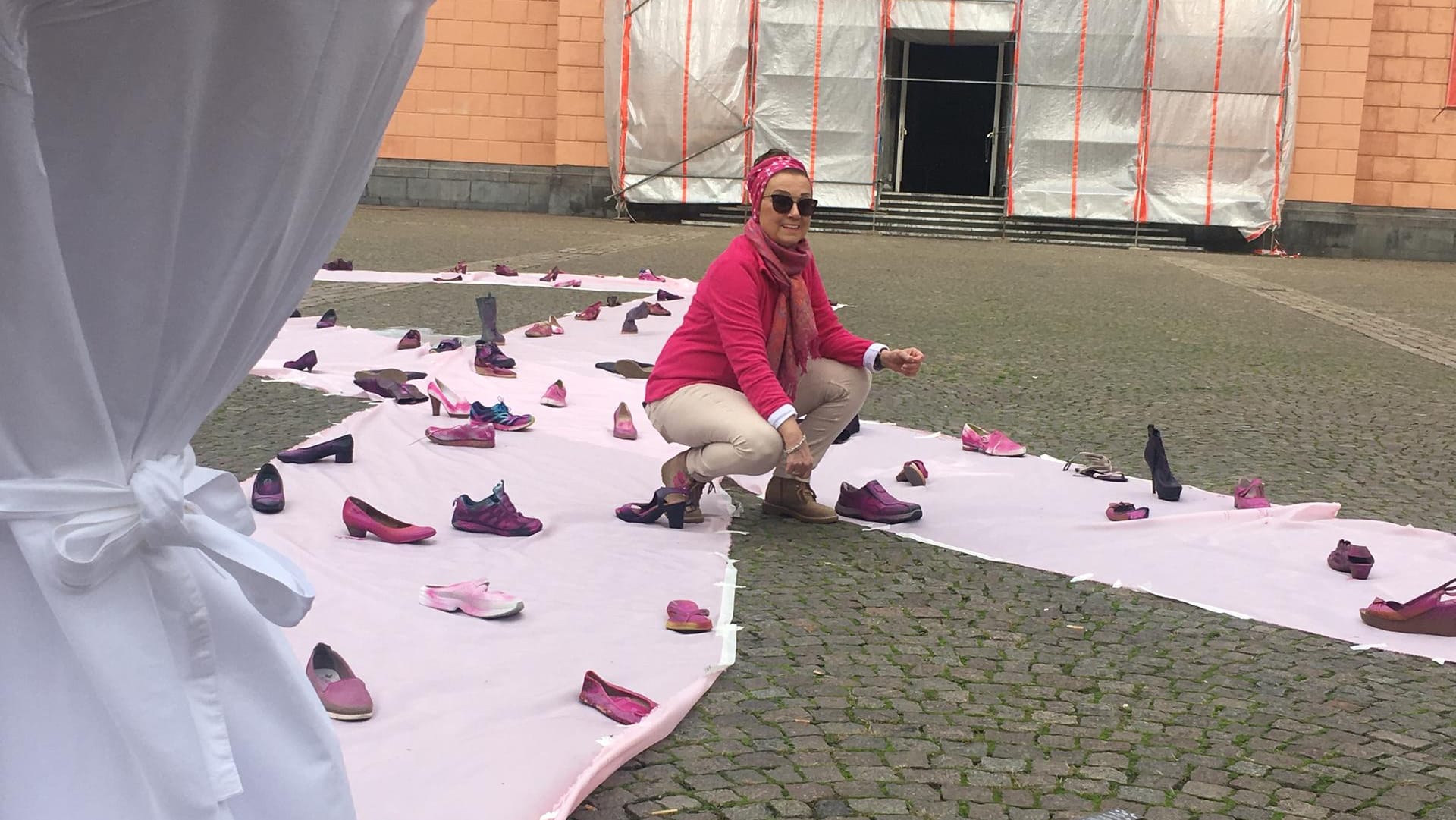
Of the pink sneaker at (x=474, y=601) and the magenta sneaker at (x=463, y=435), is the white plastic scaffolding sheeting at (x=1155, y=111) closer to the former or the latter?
the magenta sneaker at (x=463, y=435)

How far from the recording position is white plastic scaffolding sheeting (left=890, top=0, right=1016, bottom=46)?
19.5m

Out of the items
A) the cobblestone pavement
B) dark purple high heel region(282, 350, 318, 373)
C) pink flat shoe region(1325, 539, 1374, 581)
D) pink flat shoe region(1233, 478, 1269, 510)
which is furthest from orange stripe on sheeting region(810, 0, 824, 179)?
pink flat shoe region(1325, 539, 1374, 581)

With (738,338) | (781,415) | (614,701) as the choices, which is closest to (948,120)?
(738,338)

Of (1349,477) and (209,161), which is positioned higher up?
(209,161)

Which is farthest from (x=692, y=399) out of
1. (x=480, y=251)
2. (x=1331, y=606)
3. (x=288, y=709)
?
(x=480, y=251)

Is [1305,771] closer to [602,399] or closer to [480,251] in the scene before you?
[602,399]

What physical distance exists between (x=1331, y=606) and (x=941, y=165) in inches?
820

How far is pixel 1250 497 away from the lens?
4.78 metres

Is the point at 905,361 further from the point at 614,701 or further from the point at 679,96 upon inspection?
the point at 679,96

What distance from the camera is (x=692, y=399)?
4.41 meters

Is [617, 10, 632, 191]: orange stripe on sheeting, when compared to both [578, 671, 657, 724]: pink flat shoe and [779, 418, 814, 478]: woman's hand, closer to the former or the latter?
[779, 418, 814, 478]: woman's hand

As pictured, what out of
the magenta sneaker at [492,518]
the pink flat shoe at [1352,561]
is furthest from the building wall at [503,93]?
the pink flat shoe at [1352,561]

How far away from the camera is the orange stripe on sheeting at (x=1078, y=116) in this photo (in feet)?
62.9

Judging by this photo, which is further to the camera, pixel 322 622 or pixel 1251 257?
pixel 1251 257
